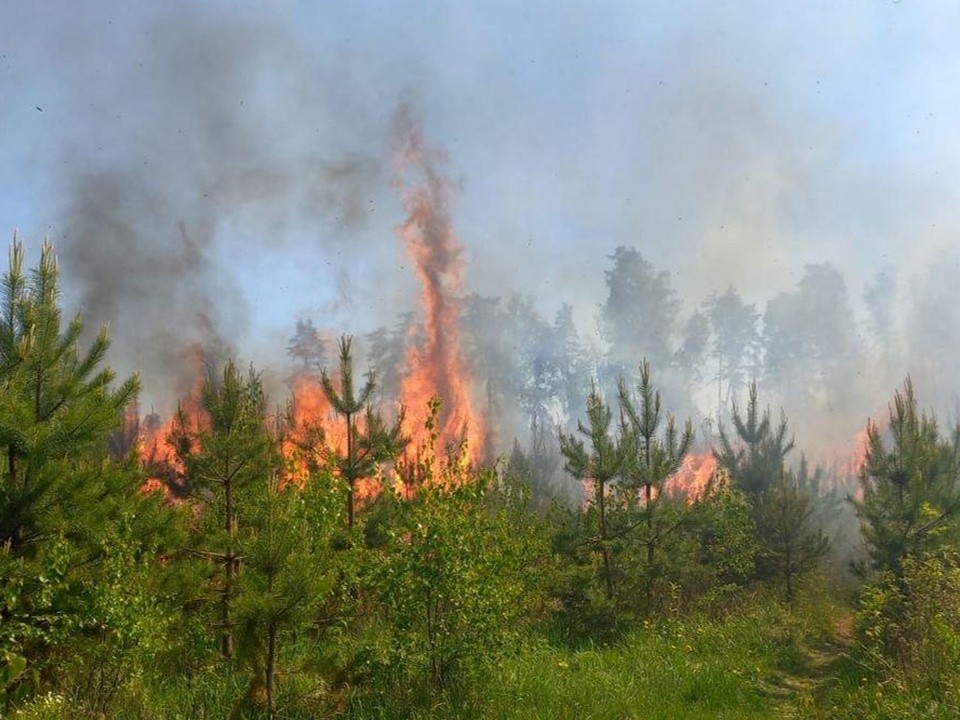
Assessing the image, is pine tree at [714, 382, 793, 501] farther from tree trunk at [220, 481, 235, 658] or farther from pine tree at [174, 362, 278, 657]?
tree trunk at [220, 481, 235, 658]

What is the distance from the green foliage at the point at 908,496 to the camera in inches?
607

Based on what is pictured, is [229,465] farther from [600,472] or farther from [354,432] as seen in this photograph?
[600,472]

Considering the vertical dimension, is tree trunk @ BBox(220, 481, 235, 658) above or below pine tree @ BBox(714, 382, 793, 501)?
below

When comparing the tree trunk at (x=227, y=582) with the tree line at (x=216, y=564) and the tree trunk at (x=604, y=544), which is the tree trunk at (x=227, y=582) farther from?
the tree trunk at (x=604, y=544)

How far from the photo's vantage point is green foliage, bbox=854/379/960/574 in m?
15.4

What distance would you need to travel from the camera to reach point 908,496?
631 inches

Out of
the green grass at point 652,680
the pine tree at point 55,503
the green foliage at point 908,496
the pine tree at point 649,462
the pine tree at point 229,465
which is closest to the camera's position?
the pine tree at point 55,503

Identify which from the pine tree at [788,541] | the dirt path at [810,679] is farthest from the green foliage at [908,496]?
the pine tree at [788,541]

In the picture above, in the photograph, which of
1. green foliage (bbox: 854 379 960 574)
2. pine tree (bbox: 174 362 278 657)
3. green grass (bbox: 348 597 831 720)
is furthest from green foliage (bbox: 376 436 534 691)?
green foliage (bbox: 854 379 960 574)

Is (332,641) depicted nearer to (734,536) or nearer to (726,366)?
(734,536)

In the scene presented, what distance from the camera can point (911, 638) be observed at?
38.4 feet

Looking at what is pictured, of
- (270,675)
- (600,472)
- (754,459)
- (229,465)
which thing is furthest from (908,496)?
(229,465)

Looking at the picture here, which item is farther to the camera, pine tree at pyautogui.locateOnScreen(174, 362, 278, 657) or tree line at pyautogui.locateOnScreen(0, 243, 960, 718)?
pine tree at pyautogui.locateOnScreen(174, 362, 278, 657)

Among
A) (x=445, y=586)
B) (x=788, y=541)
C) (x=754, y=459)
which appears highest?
(x=754, y=459)
